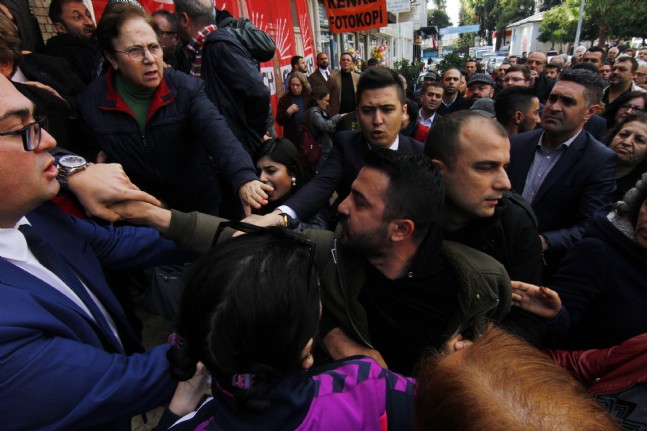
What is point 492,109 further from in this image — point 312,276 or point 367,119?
point 312,276

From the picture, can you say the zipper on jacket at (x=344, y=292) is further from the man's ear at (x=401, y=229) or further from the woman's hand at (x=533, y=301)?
the woman's hand at (x=533, y=301)

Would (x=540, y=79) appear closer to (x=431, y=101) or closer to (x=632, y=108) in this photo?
(x=431, y=101)

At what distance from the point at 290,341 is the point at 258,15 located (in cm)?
736

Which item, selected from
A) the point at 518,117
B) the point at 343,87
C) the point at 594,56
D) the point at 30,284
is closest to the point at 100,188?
the point at 30,284

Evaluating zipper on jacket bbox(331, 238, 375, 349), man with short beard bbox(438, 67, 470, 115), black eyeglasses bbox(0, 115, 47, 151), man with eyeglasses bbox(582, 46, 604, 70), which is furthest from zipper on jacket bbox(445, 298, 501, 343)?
man with eyeglasses bbox(582, 46, 604, 70)

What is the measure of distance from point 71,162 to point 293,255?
1.03 m

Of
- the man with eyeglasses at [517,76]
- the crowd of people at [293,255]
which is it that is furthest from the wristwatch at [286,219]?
the man with eyeglasses at [517,76]

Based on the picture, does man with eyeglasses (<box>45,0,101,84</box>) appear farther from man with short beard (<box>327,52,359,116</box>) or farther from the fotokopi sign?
the fotokopi sign

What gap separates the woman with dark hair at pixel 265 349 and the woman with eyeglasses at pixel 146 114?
3.63 feet

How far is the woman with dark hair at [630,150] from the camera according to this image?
2908mm

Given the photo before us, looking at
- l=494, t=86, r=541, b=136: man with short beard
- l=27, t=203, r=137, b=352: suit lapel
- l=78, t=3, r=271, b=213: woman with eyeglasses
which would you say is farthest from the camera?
l=494, t=86, r=541, b=136: man with short beard

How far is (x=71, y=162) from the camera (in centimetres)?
139

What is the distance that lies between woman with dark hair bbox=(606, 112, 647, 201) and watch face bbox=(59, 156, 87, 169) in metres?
3.74

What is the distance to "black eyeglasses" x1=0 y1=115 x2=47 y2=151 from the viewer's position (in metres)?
1.05
